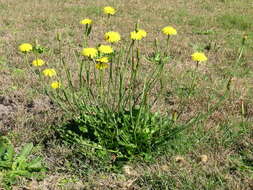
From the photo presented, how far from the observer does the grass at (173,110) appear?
2.66 meters

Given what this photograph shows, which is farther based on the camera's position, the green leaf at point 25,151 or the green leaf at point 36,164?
the green leaf at point 25,151

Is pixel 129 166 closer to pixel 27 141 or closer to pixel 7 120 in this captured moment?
pixel 27 141

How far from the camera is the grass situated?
8.74ft

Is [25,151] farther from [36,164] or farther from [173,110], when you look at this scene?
[173,110]

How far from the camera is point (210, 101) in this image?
13.0 feet

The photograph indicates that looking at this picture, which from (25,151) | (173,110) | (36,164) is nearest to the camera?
(36,164)

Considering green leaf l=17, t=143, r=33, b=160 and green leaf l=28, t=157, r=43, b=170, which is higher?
green leaf l=17, t=143, r=33, b=160

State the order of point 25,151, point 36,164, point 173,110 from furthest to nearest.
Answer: point 173,110 → point 25,151 → point 36,164

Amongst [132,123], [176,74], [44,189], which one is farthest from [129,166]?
[176,74]

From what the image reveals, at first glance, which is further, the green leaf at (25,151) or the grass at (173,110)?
the green leaf at (25,151)

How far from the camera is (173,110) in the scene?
147 inches

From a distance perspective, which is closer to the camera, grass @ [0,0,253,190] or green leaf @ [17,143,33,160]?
grass @ [0,0,253,190]

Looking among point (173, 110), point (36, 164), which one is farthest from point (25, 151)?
point (173, 110)

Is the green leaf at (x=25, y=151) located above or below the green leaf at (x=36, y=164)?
above
